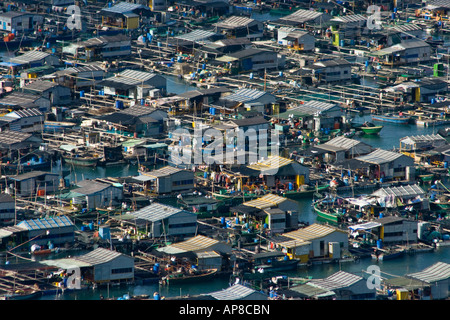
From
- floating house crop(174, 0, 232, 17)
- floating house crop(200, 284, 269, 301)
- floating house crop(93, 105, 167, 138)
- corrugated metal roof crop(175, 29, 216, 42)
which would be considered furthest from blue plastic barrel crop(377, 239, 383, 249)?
floating house crop(174, 0, 232, 17)

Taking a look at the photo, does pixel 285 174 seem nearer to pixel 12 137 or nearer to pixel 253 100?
pixel 253 100

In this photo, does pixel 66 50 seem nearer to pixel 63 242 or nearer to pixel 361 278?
pixel 63 242

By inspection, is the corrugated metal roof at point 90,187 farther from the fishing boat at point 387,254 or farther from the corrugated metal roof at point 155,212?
the fishing boat at point 387,254

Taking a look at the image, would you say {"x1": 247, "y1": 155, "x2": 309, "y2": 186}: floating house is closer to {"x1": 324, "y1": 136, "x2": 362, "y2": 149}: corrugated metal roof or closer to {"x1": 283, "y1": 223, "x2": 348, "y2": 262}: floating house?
{"x1": 324, "y1": 136, "x2": 362, "y2": 149}: corrugated metal roof

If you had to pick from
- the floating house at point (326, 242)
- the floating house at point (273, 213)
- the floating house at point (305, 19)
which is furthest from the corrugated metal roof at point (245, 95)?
the floating house at point (326, 242)

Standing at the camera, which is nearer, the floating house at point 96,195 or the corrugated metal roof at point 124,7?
the floating house at point 96,195

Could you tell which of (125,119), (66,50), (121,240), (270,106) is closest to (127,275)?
(121,240)
